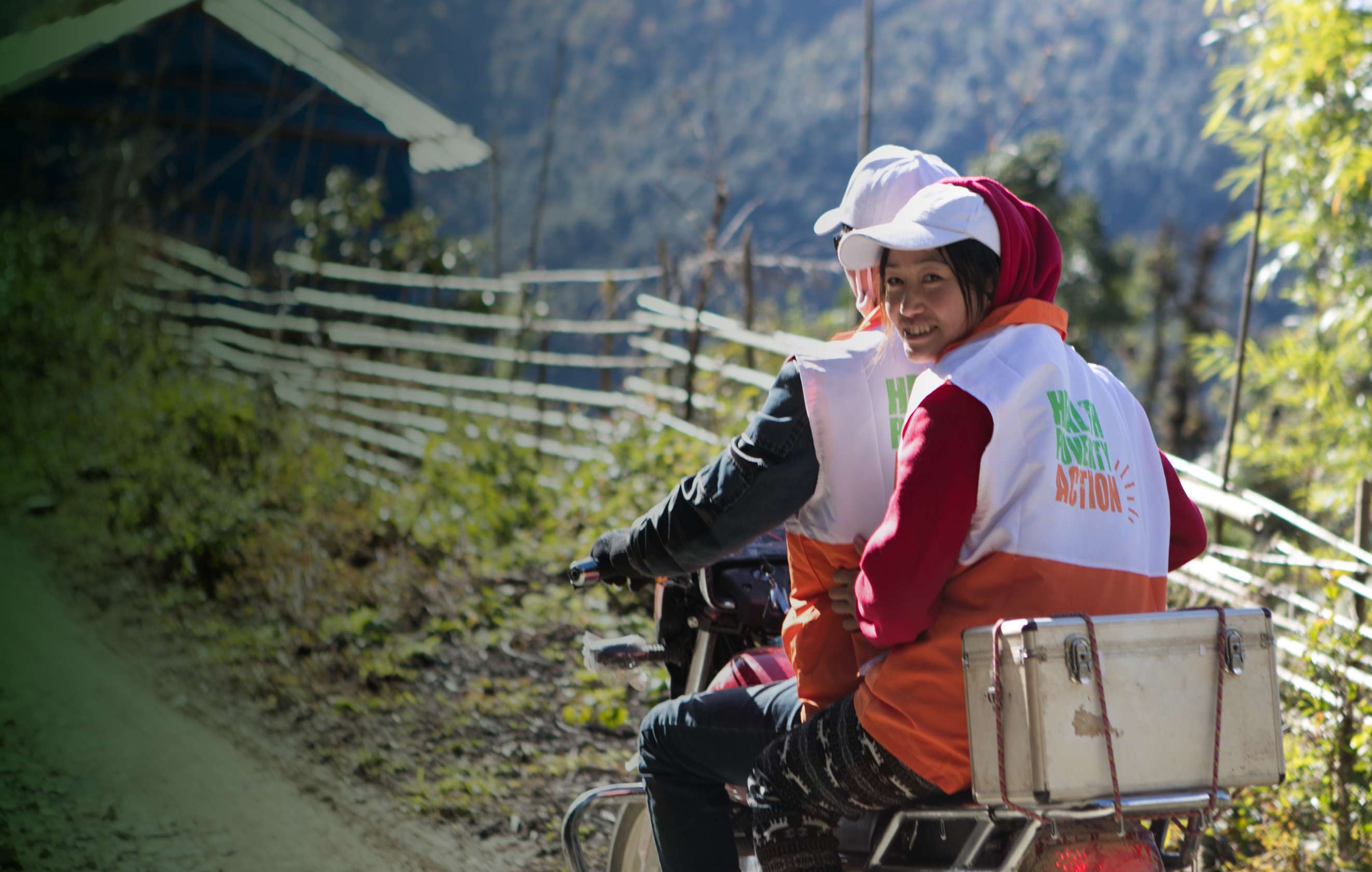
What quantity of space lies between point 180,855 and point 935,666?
2.60 metres

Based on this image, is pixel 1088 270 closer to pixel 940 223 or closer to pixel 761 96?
pixel 761 96

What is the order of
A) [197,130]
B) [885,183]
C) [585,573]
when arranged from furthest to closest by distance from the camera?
1. [197,130]
2. [585,573]
3. [885,183]

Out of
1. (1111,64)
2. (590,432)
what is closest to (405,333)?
(590,432)

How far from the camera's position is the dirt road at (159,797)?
11.9 ft

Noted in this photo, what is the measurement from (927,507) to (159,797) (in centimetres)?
307

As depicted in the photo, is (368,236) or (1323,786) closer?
(1323,786)

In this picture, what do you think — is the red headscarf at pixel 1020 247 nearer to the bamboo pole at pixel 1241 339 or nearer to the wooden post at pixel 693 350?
the bamboo pole at pixel 1241 339

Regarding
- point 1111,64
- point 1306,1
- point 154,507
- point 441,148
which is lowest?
point 154,507

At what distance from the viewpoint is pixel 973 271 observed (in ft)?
6.54

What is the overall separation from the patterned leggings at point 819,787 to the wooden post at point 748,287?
551 cm

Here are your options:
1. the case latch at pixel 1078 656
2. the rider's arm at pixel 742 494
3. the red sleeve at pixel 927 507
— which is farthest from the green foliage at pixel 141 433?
the case latch at pixel 1078 656

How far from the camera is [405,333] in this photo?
38.2 feet

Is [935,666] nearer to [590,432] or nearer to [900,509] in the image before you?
[900,509]

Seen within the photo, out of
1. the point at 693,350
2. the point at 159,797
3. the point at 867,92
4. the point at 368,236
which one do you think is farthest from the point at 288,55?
the point at 159,797
